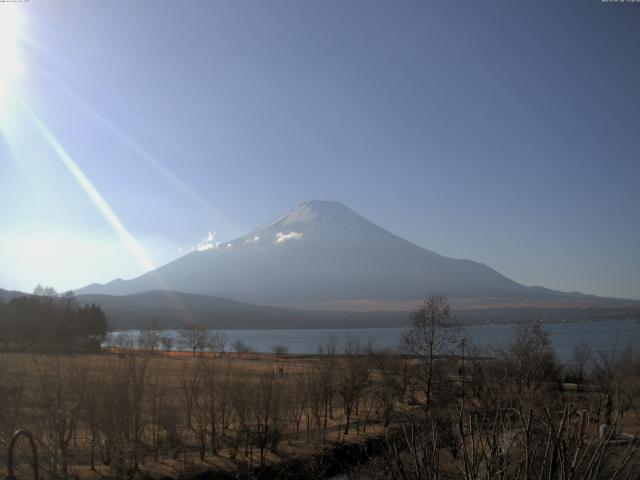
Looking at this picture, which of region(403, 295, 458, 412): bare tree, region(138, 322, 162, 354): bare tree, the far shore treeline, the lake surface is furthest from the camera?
the lake surface

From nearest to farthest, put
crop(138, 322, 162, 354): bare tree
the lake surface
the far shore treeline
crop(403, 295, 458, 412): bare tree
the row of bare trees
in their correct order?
the row of bare trees, crop(138, 322, 162, 354): bare tree, crop(403, 295, 458, 412): bare tree, the far shore treeline, the lake surface

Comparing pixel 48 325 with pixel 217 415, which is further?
pixel 48 325

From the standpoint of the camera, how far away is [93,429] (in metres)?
13.8

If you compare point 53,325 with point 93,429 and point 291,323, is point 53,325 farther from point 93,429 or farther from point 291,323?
point 291,323

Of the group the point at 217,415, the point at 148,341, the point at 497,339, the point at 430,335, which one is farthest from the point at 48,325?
the point at 497,339

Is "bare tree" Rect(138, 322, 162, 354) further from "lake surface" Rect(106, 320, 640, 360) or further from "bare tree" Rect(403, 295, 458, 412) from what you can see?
"bare tree" Rect(403, 295, 458, 412)

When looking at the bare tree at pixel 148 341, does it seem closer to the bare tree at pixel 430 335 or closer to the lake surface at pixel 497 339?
the lake surface at pixel 497 339

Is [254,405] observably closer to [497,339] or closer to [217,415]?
[217,415]

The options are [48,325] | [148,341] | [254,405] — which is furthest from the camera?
[48,325]

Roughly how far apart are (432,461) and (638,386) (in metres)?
24.5

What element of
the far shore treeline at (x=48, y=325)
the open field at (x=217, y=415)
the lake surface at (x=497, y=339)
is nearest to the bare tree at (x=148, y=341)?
the open field at (x=217, y=415)

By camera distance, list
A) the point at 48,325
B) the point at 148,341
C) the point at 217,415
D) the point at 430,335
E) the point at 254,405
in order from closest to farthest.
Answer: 1. the point at 254,405
2. the point at 217,415
3. the point at 148,341
4. the point at 430,335
5. the point at 48,325

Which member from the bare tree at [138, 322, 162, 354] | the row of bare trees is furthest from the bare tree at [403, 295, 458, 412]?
the bare tree at [138, 322, 162, 354]

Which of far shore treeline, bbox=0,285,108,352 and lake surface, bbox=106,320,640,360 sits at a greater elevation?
far shore treeline, bbox=0,285,108,352
